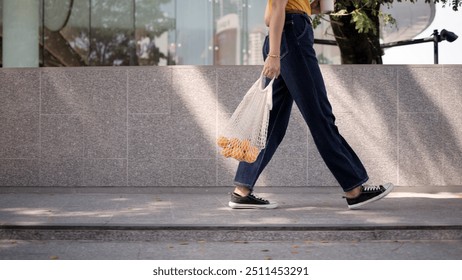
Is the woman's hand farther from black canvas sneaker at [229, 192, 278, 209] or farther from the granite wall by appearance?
the granite wall

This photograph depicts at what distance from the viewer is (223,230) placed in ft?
16.2

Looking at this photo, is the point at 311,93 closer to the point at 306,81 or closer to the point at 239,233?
the point at 306,81

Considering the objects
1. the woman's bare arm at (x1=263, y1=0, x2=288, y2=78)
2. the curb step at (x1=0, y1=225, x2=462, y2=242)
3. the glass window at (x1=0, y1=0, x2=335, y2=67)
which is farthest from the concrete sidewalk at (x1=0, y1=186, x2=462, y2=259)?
the glass window at (x1=0, y1=0, x2=335, y2=67)

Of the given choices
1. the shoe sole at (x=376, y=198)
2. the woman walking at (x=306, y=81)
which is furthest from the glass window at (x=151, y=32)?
the shoe sole at (x=376, y=198)

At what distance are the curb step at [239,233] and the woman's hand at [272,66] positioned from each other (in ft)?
3.98

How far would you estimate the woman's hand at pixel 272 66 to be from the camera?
550 cm

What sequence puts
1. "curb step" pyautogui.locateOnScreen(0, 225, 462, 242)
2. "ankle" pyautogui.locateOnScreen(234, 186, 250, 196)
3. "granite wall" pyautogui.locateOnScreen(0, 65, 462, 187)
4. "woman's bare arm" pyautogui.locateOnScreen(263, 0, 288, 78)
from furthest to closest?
"granite wall" pyautogui.locateOnScreen(0, 65, 462, 187) → "ankle" pyautogui.locateOnScreen(234, 186, 250, 196) → "woman's bare arm" pyautogui.locateOnScreen(263, 0, 288, 78) → "curb step" pyautogui.locateOnScreen(0, 225, 462, 242)

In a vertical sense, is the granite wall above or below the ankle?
above

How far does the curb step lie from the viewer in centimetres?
491

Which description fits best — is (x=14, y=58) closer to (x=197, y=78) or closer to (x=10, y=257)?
(x=197, y=78)

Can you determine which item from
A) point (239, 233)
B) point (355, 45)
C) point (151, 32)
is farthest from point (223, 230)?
point (151, 32)

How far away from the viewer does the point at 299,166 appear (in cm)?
777

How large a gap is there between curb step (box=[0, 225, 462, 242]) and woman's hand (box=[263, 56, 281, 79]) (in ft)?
3.98
